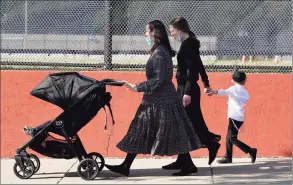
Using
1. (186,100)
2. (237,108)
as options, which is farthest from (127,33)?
(186,100)

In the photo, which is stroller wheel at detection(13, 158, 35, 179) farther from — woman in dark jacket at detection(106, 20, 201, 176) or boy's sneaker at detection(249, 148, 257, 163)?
boy's sneaker at detection(249, 148, 257, 163)

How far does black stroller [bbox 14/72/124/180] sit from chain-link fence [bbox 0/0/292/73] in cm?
164

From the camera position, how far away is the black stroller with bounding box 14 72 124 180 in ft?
26.1

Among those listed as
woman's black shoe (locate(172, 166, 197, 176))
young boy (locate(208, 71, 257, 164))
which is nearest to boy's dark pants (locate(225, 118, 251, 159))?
young boy (locate(208, 71, 257, 164))

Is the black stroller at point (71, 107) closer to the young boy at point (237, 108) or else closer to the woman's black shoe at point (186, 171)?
the woman's black shoe at point (186, 171)

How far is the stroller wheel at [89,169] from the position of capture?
8.04 metres

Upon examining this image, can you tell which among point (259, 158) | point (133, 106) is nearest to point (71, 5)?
point (133, 106)

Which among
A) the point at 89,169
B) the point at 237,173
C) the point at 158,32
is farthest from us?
the point at 237,173

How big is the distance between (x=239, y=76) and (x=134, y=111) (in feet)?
4.61

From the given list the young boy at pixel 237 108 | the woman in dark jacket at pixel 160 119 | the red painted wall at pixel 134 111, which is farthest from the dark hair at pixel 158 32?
the red painted wall at pixel 134 111

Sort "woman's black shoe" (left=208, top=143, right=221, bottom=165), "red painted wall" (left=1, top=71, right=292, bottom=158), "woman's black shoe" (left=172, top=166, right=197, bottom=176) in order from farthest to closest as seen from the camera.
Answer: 1. "red painted wall" (left=1, top=71, right=292, bottom=158)
2. "woman's black shoe" (left=208, top=143, right=221, bottom=165)
3. "woman's black shoe" (left=172, top=166, right=197, bottom=176)

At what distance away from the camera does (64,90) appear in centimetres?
800

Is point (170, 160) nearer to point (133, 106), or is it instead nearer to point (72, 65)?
point (133, 106)

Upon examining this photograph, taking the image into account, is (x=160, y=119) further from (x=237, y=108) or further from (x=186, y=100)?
(x=237, y=108)
